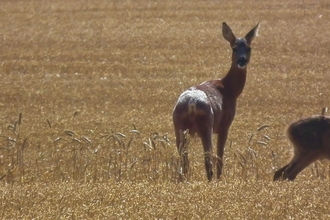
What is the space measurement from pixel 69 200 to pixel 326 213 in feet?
7.40

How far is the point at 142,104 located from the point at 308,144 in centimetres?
736

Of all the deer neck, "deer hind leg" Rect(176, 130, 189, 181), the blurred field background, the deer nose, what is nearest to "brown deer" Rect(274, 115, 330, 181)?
the blurred field background

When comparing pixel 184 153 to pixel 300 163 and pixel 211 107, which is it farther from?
pixel 300 163

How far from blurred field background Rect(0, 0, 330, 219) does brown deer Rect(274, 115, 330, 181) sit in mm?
286

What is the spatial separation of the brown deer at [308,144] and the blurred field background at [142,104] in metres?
0.29

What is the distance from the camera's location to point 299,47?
79.2 ft

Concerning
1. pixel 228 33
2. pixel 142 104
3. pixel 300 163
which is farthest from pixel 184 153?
pixel 142 104

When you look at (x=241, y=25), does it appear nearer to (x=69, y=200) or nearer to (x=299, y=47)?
(x=299, y=47)

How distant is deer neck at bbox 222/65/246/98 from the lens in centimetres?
1252

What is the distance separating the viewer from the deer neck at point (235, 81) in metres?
12.5

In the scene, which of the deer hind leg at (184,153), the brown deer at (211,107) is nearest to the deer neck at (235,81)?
the brown deer at (211,107)

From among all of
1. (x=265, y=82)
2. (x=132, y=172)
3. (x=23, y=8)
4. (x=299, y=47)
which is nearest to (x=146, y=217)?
(x=132, y=172)

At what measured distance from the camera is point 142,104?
17.4 metres

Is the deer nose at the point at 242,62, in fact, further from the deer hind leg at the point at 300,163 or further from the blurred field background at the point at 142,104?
the deer hind leg at the point at 300,163
